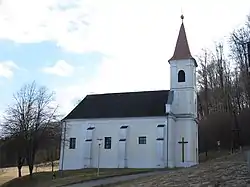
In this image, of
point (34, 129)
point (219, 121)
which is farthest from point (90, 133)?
point (219, 121)

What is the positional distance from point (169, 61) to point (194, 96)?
17.1ft

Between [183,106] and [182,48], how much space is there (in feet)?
23.9

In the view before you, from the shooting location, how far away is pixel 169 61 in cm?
5047

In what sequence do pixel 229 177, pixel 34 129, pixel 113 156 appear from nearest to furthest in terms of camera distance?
pixel 229 177
pixel 34 129
pixel 113 156

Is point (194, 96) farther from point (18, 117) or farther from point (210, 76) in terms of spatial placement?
point (18, 117)

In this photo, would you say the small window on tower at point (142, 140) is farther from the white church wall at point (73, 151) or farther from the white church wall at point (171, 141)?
the white church wall at point (73, 151)

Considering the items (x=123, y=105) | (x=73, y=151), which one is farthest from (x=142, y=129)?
(x=73, y=151)

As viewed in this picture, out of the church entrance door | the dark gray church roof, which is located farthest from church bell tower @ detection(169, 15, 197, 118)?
the church entrance door

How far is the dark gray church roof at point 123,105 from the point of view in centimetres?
4884

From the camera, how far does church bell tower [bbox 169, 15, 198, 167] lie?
46.9m

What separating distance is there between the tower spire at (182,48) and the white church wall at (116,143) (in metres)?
8.31

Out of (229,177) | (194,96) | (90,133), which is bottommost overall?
(229,177)

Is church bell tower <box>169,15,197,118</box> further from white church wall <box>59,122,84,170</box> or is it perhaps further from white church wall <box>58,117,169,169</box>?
white church wall <box>59,122,84,170</box>

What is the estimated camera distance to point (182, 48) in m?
50.8
